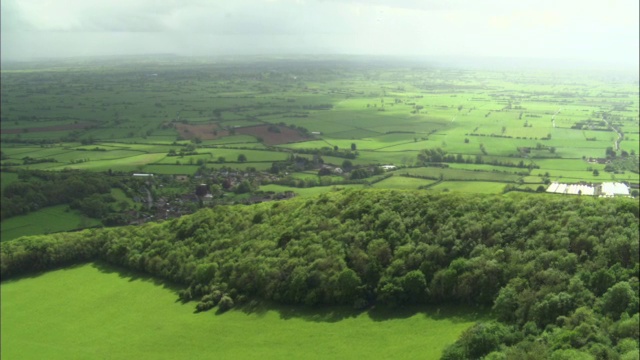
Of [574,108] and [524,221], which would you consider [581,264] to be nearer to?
[524,221]

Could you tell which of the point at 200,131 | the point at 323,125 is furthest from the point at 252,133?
the point at 323,125

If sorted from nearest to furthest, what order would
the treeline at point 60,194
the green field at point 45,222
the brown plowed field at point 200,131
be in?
the green field at point 45,222 → the treeline at point 60,194 → the brown plowed field at point 200,131

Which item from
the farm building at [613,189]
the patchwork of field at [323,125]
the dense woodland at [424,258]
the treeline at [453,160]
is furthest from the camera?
the patchwork of field at [323,125]

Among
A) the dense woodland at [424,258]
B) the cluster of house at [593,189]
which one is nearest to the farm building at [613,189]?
the cluster of house at [593,189]

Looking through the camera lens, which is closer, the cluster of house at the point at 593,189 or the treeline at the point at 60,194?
the cluster of house at the point at 593,189

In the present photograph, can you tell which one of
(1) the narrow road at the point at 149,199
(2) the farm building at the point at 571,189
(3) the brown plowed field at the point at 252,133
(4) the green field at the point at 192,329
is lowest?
(4) the green field at the point at 192,329

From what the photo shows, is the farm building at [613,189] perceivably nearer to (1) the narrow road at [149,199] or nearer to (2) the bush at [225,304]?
(2) the bush at [225,304]

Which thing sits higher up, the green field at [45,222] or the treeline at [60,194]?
the treeline at [60,194]

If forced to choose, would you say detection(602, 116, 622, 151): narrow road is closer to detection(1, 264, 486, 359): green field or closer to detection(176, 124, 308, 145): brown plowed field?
detection(176, 124, 308, 145): brown plowed field

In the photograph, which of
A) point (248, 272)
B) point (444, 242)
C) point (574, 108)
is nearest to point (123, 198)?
point (248, 272)
